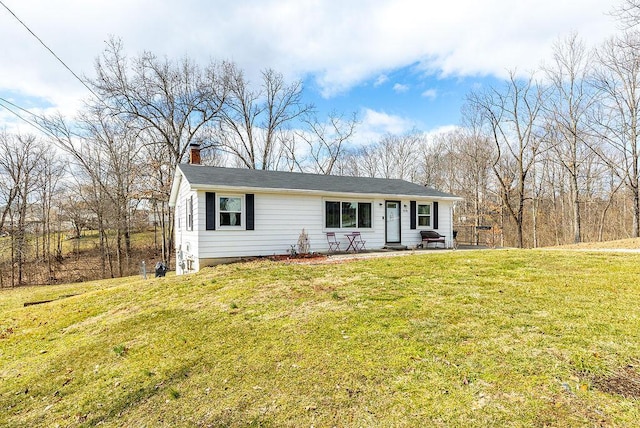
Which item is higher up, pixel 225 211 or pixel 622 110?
pixel 622 110

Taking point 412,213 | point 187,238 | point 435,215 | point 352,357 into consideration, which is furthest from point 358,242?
point 352,357

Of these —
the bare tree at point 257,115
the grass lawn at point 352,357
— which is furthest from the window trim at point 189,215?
the bare tree at point 257,115

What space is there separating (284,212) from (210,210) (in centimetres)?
260

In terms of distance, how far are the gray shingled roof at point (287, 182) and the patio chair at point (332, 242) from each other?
1.72 meters

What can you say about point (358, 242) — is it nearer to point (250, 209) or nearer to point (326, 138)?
point (250, 209)

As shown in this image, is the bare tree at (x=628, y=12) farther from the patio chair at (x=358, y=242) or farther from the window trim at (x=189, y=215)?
the window trim at (x=189, y=215)

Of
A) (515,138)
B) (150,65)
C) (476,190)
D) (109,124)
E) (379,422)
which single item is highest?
(150,65)

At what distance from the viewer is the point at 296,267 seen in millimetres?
8828

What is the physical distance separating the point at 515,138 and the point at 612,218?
33.5ft

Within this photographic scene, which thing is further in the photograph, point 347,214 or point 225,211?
point 347,214

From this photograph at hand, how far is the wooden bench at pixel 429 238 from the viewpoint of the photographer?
13.8 m

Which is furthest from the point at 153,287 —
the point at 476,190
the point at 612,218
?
the point at 612,218

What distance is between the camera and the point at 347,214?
1295cm

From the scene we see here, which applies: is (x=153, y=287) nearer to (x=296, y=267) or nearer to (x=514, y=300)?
(x=296, y=267)
